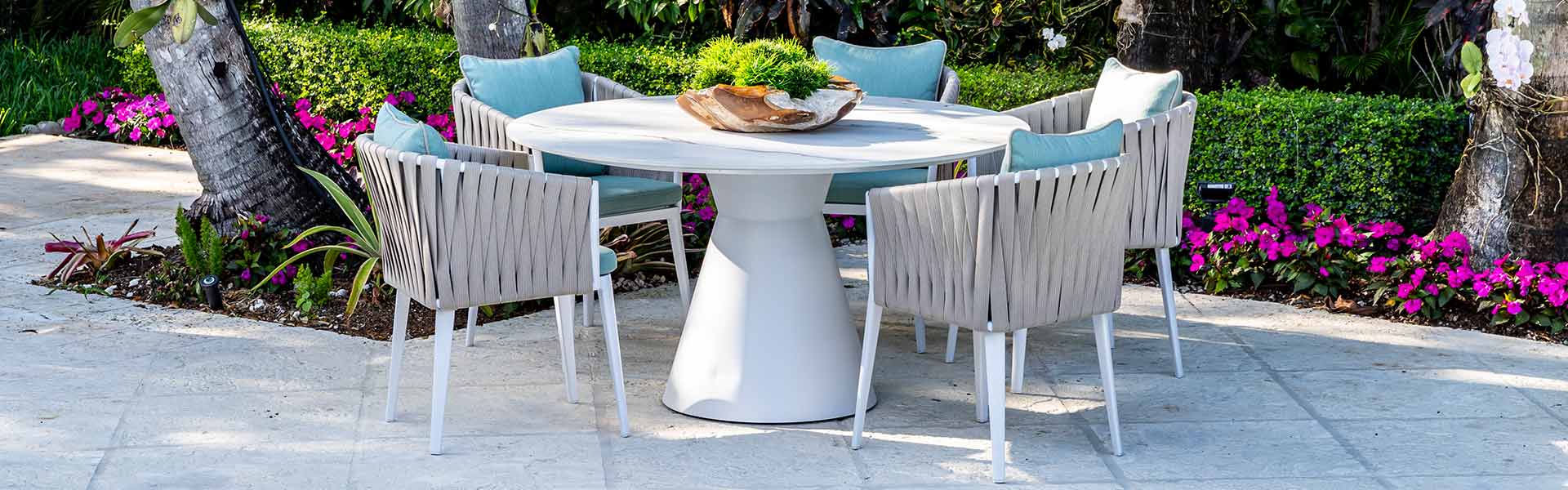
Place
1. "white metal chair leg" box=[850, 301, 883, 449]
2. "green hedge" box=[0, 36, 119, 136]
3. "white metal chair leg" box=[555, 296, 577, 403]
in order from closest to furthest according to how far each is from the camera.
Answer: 1. "white metal chair leg" box=[850, 301, 883, 449]
2. "white metal chair leg" box=[555, 296, 577, 403]
3. "green hedge" box=[0, 36, 119, 136]

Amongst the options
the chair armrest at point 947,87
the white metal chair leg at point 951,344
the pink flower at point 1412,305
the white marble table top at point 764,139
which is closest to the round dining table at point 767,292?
the white marble table top at point 764,139

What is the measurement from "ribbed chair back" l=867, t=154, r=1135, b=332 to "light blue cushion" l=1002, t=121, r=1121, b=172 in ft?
0.25

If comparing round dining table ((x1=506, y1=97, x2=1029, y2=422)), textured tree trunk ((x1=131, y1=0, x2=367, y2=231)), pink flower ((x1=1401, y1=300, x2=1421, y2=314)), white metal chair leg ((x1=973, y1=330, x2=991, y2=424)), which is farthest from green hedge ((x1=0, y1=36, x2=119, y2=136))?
pink flower ((x1=1401, y1=300, x2=1421, y2=314))

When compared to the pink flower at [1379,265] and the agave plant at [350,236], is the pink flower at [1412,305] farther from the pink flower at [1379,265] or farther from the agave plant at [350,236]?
the agave plant at [350,236]

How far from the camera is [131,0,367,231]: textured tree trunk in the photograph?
4.93 meters

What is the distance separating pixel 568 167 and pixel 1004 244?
6.39 ft

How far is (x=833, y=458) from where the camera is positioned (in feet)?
11.6

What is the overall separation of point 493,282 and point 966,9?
3.82 meters

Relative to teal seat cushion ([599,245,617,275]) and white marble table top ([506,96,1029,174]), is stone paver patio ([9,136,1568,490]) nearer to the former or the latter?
teal seat cushion ([599,245,617,275])

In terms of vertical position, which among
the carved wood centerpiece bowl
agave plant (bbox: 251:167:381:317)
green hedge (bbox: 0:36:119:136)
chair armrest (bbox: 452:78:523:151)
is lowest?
green hedge (bbox: 0:36:119:136)

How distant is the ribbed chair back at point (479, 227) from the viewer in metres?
3.36

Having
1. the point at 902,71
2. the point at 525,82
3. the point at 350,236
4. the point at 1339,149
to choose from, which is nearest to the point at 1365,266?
the point at 1339,149

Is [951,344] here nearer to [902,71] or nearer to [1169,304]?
[1169,304]

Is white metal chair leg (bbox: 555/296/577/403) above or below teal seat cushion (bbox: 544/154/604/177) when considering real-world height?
below
